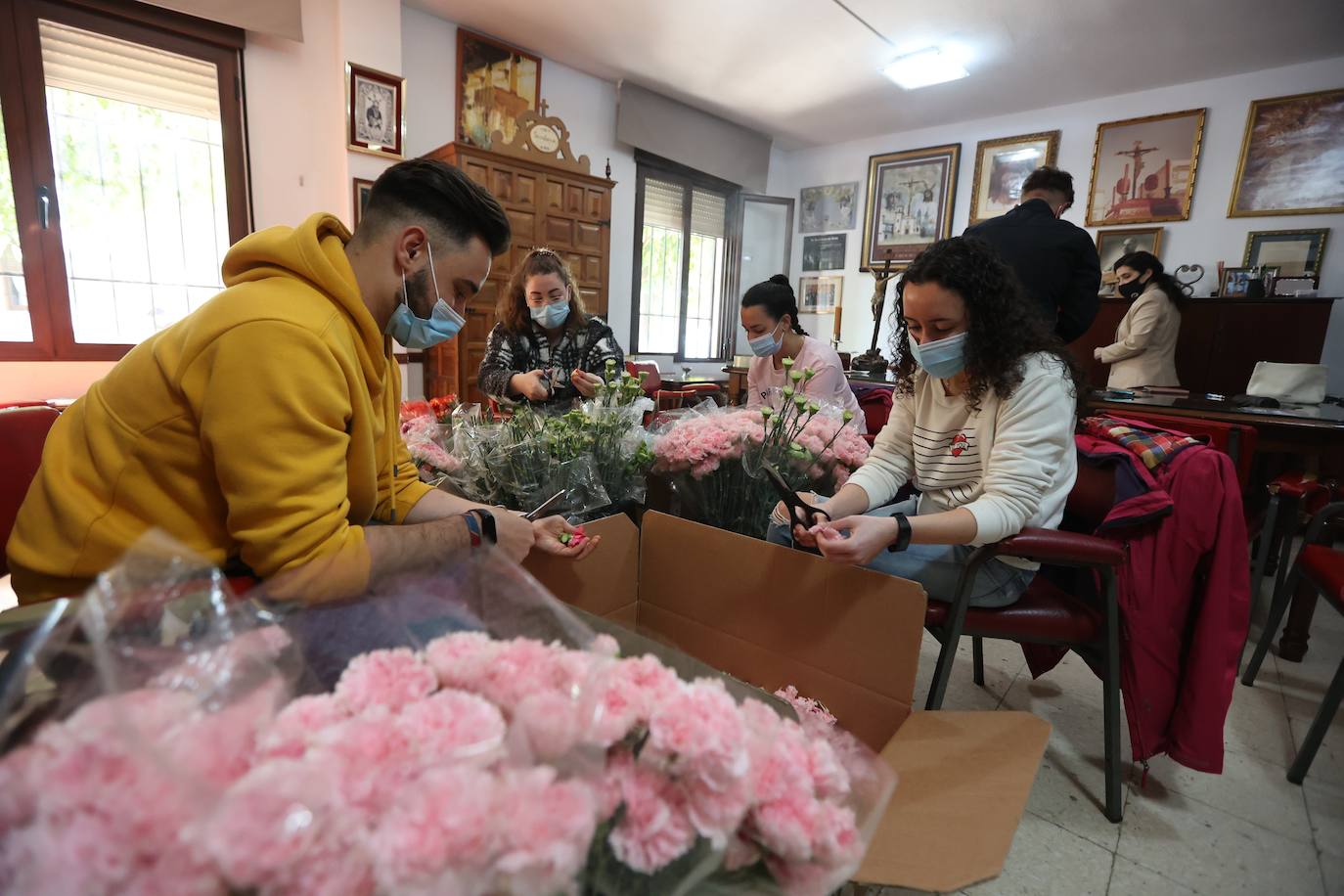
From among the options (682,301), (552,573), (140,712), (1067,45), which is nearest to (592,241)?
(682,301)

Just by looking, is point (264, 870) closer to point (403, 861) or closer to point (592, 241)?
point (403, 861)

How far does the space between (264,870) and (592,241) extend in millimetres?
4672

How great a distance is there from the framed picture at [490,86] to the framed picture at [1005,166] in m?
4.14

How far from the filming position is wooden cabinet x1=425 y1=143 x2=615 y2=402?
395cm

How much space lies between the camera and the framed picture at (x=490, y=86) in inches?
174

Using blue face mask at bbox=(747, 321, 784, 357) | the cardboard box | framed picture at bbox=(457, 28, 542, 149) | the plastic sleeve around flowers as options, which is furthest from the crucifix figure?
the cardboard box

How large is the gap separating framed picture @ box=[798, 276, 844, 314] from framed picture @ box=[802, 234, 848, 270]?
0.45 ft

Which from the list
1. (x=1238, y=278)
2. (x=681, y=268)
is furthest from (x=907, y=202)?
(x=1238, y=278)

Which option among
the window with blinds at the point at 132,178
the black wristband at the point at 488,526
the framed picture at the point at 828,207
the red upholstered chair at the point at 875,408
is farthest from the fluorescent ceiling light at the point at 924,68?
the black wristband at the point at 488,526

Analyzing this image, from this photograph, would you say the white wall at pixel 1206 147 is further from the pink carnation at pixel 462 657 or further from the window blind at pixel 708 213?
the pink carnation at pixel 462 657

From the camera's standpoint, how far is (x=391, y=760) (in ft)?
1.14

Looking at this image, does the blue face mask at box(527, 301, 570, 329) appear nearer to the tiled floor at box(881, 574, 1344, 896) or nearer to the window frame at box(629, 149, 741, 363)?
the tiled floor at box(881, 574, 1344, 896)

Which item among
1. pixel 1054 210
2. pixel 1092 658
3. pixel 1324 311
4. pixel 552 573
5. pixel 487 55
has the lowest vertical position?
pixel 1092 658

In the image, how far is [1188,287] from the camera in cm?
488
